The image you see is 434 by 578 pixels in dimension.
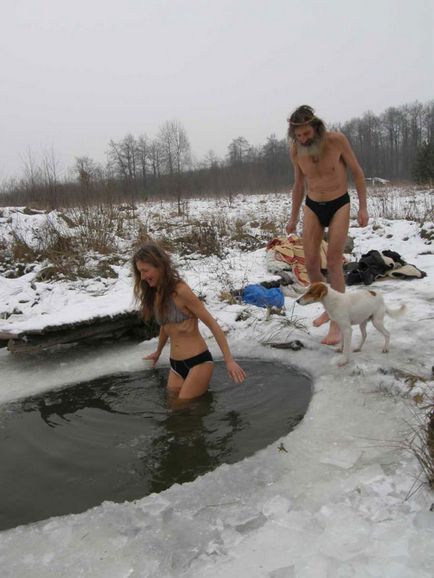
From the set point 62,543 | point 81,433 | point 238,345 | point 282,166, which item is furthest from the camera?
point 282,166

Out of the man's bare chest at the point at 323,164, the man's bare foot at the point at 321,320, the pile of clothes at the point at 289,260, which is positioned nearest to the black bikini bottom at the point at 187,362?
the man's bare foot at the point at 321,320

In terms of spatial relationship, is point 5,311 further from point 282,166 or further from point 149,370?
point 282,166

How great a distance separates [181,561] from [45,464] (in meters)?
1.55

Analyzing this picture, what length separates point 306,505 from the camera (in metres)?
2.16

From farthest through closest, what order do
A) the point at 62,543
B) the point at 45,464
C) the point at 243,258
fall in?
the point at 243,258, the point at 45,464, the point at 62,543

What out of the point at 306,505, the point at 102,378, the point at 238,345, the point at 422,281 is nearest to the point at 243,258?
the point at 422,281

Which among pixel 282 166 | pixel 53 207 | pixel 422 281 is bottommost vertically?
pixel 422 281

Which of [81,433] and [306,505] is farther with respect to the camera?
[81,433]

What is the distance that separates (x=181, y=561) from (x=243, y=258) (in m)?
6.77

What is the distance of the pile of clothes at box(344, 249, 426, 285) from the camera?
652 centimetres

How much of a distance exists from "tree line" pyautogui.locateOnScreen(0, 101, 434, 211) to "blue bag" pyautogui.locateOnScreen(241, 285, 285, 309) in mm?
4896

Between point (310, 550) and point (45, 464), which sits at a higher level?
point (310, 550)

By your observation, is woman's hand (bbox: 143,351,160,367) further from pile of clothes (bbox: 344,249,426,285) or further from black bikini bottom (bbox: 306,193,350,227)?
pile of clothes (bbox: 344,249,426,285)

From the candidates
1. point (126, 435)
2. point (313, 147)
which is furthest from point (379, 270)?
point (126, 435)
